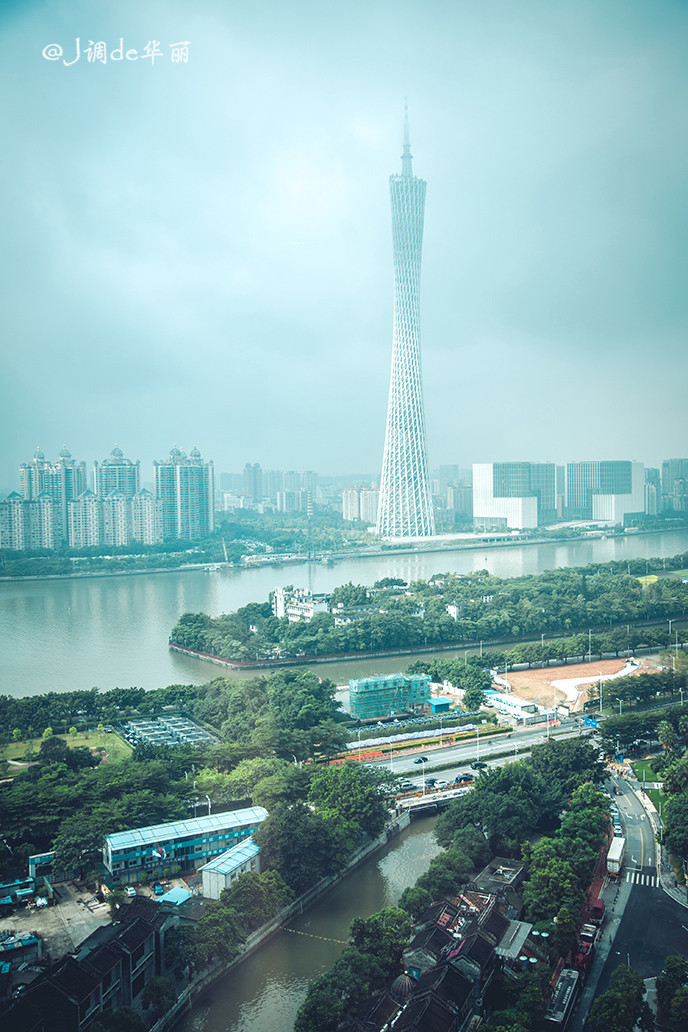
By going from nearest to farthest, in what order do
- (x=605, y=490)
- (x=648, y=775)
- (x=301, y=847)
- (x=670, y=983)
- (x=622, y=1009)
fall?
(x=622, y=1009) → (x=670, y=983) → (x=301, y=847) → (x=648, y=775) → (x=605, y=490)

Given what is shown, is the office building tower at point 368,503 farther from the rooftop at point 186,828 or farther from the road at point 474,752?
the rooftop at point 186,828

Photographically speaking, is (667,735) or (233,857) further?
(667,735)

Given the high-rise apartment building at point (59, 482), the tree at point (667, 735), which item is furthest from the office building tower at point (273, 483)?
the tree at point (667, 735)

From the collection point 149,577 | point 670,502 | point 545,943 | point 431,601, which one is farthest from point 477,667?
point 670,502

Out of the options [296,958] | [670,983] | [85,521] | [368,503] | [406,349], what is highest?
[406,349]

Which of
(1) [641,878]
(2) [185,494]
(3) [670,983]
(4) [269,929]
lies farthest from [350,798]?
(2) [185,494]

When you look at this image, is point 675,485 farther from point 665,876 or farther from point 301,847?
point 301,847

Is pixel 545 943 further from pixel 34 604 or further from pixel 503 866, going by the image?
Answer: pixel 34 604
